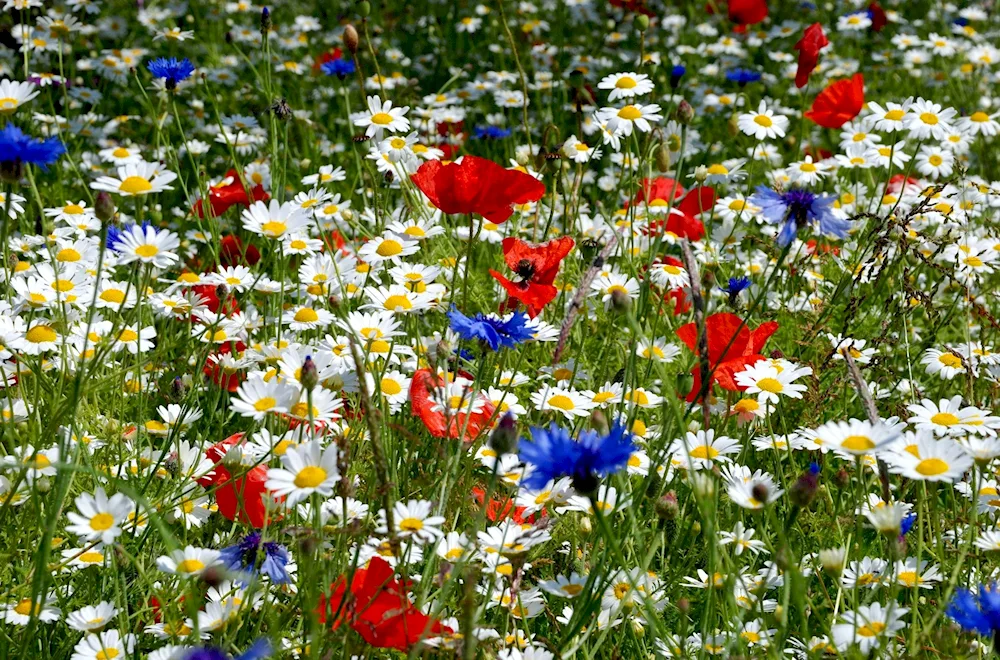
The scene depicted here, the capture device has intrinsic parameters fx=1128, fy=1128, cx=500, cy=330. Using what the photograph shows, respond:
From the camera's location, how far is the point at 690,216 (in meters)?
2.71

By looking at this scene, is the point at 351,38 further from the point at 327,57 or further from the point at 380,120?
A: the point at 327,57

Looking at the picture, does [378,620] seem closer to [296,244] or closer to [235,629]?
[235,629]

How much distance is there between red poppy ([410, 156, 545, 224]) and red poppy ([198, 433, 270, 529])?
0.54m

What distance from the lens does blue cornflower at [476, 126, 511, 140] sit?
3.62 metres

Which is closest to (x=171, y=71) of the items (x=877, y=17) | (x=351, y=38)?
(x=351, y=38)

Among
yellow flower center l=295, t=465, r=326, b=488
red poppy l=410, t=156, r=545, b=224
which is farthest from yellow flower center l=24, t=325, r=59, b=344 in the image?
yellow flower center l=295, t=465, r=326, b=488

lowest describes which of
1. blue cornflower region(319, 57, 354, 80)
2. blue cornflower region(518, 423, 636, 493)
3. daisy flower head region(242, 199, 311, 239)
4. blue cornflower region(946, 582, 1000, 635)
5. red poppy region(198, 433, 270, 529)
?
blue cornflower region(946, 582, 1000, 635)

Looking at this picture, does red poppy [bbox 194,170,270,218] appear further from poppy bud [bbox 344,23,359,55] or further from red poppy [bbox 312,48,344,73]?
red poppy [bbox 312,48,344,73]

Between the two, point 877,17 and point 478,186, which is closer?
point 478,186

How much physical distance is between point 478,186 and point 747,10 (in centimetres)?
230

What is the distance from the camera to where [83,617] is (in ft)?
4.45

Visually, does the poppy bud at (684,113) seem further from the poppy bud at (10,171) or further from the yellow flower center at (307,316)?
the poppy bud at (10,171)

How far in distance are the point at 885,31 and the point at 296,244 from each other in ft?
13.6

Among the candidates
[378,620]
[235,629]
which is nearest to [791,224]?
[378,620]
